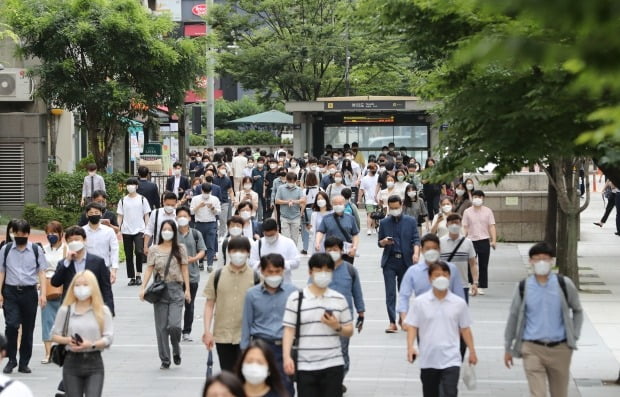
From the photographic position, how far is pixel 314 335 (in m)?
9.04

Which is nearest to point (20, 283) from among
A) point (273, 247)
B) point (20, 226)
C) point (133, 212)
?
point (20, 226)

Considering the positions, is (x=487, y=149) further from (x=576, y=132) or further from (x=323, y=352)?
(x=323, y=352)

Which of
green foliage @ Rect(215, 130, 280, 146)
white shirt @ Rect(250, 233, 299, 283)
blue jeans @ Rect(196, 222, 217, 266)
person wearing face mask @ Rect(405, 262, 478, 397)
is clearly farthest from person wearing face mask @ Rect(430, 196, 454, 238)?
green foliage @ Rect(215, 130, 280, 146)

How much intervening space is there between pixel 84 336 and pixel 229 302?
149 cm

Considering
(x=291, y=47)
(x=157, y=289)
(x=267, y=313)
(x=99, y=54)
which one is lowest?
(x=157, y=289)

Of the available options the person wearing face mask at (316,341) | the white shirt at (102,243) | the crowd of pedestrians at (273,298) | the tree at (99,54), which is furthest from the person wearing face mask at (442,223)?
the tree at (99,54)

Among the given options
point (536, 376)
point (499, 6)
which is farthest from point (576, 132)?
point (499, 6)

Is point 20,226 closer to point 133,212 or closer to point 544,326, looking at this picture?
point 544,326

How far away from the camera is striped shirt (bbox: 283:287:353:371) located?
9023 millimetres

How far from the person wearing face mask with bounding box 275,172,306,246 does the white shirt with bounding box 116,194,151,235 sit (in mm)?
3851

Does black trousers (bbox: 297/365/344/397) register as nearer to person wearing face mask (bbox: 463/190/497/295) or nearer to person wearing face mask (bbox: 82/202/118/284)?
person wearing face mask (bbox: 82/202/118/284)

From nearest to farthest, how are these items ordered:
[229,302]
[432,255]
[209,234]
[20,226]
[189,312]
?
1. [229,302]
2. [432,255]
3. [20,226]
4. [189,312]
5. [209,234]

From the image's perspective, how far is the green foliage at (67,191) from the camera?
28.1 meters

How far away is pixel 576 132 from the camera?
34.5 feet
